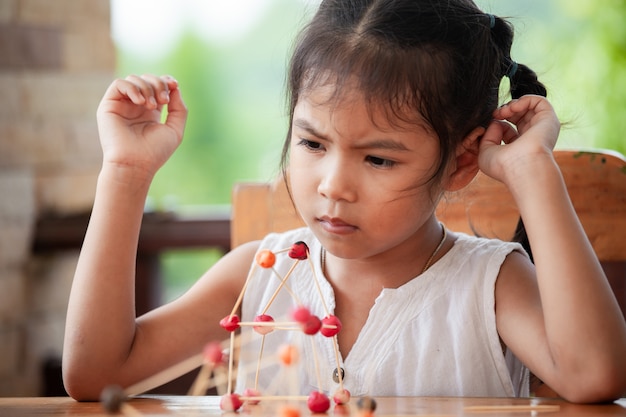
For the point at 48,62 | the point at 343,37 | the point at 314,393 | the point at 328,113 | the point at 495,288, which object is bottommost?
the point at 314,393

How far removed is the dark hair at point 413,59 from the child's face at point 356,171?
0.02 m

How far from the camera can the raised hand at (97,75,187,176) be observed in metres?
1.22

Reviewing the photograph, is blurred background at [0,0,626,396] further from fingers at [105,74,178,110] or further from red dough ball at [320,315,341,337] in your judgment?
red dough ball at [320,315,341,337]

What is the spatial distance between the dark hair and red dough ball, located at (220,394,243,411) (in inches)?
17.3

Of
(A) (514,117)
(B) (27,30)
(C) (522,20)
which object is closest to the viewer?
(A) (514,117)

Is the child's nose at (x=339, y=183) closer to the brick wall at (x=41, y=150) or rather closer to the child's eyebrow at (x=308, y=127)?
the child's eyebrow at (x=308, y=127)

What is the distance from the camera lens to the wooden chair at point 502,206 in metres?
1.41

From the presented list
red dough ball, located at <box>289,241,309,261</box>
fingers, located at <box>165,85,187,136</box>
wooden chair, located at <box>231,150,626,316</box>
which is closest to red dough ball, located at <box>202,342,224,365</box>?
red dough ball, located at <box>289,241,309,261</box>

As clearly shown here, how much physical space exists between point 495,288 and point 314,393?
45 centimetres

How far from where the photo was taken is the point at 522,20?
134 cm

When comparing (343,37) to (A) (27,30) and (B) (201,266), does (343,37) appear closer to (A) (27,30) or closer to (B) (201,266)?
(A) (27,30)

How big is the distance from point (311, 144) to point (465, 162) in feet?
0.84

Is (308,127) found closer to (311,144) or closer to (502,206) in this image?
(311,144)

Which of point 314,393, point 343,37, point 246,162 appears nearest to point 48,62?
point 343,37
